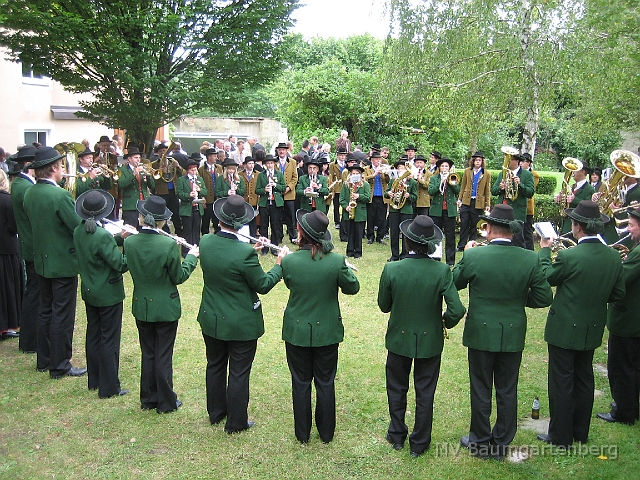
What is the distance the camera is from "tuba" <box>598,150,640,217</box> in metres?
8.93

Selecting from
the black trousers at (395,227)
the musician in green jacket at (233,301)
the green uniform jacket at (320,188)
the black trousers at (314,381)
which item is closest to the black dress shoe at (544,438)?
the black trousers at (314,381)

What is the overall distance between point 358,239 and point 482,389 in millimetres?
8195

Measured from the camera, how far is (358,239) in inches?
540

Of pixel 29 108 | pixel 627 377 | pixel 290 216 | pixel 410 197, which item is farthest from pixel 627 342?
pixel 29 108

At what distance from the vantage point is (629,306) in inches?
242

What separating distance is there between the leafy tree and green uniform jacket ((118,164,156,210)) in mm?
2243

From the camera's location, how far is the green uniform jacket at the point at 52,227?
7.03m

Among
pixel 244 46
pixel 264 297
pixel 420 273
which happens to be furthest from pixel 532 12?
pixel 420 273

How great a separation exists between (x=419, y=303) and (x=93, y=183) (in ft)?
27.2

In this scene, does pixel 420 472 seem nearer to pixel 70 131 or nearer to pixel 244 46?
pixel 244 46

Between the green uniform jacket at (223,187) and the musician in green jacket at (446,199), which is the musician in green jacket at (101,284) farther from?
the musician in green jacket at (446,199)

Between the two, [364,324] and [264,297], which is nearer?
[364,324]

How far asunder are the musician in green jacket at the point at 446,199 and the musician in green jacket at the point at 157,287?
782cm

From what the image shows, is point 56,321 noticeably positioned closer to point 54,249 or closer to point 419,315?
point 54,249
